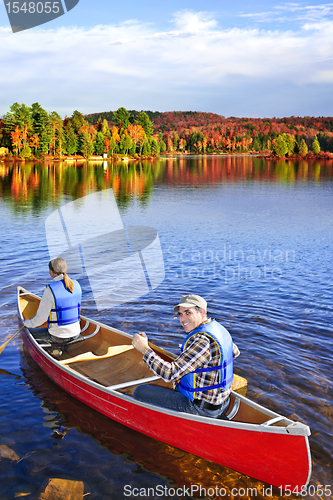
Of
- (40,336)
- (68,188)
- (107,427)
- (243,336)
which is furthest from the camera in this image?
(68,188)

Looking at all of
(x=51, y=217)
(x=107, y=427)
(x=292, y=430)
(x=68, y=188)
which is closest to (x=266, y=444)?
(x=292, y=430)

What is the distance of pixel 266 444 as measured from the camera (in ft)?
18.2

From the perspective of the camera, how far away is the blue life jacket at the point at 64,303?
28.0 ft

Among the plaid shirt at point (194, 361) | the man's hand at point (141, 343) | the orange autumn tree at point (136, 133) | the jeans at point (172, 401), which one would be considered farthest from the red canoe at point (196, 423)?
the orange autumn tree at point (136, 133)

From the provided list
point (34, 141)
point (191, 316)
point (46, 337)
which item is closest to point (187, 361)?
point (191, 316)

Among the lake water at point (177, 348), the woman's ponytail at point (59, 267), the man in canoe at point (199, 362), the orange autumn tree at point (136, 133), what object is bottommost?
the lake water at point (177, 348)

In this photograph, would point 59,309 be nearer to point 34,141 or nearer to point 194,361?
→ point 194,361

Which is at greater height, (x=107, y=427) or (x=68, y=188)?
(x=68, y=188)

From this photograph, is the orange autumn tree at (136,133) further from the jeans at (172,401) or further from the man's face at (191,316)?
the man's face at (191,316)

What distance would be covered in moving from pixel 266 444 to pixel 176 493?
153 cm

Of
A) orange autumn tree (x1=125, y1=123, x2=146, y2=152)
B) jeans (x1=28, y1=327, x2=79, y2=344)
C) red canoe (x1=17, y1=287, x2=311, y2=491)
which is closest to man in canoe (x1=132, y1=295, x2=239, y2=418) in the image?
red canoe (x1=17, y1=287, x2=311, y2=491)

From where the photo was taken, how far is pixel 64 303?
8.64 m

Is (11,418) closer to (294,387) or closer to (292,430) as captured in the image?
(292,430)

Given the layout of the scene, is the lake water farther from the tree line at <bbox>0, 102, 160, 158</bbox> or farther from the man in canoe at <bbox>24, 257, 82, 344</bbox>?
the tree line at <bbox>0, 102, 160, 158</bbox>
